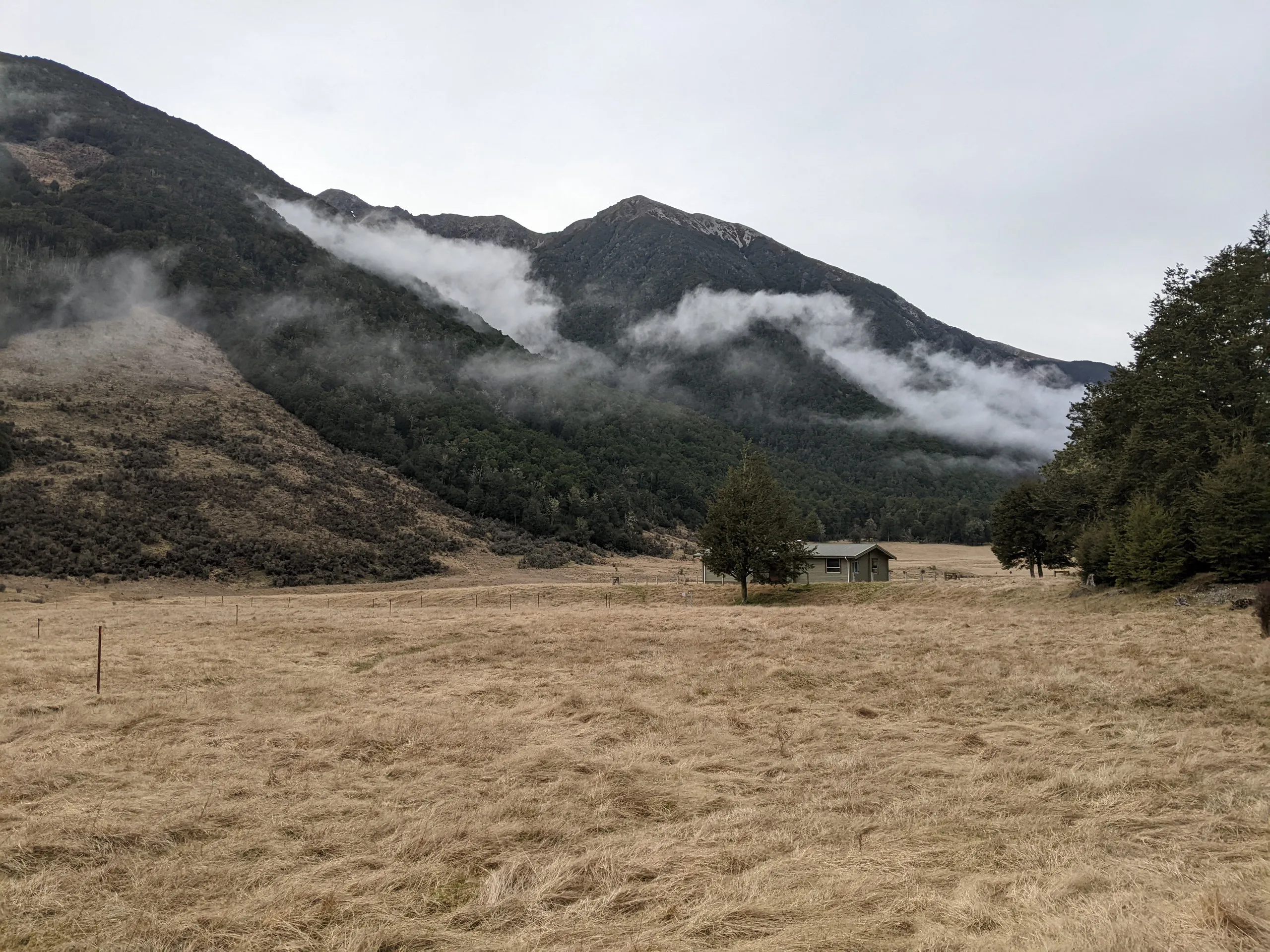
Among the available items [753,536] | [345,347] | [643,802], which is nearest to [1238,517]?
[753,536]

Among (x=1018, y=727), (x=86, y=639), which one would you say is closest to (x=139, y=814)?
(x=1018, y=727)

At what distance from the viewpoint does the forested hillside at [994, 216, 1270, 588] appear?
25.3 m

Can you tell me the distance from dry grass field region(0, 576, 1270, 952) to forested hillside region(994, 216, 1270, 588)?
10470 mm

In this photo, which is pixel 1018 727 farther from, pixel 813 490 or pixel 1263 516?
pixel 813 490

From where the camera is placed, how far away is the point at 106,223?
142m

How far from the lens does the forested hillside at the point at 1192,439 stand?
25.3 meters

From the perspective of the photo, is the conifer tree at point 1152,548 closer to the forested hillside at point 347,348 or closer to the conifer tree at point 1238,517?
the conifer tree at point 1238,517

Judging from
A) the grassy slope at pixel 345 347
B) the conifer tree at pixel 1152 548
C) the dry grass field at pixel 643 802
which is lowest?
the dry grass field at pixel 643 802

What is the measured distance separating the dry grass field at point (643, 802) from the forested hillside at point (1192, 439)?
1047 centimetres

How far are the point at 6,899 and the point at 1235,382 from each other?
39.7 metres

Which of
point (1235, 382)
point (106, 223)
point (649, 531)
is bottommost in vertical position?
point (649, 531)

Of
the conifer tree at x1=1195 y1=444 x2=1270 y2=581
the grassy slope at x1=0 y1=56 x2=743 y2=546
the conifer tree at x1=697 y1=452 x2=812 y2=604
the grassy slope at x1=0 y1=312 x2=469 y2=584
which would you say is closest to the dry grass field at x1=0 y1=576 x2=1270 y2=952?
the conifer tree at x1=1195 y1=444 x2=1270 y2=581

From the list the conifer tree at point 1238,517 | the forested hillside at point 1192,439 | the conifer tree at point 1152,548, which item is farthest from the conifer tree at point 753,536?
the conifer tree at point 1238,517

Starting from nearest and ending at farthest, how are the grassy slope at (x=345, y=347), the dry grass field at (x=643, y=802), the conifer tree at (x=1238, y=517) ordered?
1. the dry grass field at (x=643, y=802)
2. the conifer tree at (x=1238, y=517)
3. the grassy slope at (x=345, y=347)
